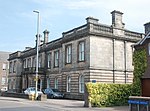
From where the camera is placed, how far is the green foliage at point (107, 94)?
2391 cm

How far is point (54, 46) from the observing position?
43.1m

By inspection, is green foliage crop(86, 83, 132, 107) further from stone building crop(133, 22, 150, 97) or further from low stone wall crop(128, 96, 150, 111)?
low stone wall crop(128, 96, 150, 111)

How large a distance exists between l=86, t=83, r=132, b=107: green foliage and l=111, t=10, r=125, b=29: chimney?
39.8 ft

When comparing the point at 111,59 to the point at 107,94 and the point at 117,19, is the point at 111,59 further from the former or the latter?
the point at 107,94

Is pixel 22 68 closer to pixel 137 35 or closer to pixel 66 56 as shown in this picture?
pixel 66 56

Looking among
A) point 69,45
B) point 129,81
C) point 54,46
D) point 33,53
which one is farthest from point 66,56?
point 33,53

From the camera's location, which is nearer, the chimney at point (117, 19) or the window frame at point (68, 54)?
the chimney at point (117, 19)

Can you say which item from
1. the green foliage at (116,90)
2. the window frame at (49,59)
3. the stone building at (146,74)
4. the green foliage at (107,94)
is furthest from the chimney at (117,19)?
the window frame at (49,59)

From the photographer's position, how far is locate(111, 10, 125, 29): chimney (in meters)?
36.2

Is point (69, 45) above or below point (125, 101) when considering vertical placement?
above

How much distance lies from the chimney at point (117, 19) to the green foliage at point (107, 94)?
39.8 feet

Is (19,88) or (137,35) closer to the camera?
(137,35)

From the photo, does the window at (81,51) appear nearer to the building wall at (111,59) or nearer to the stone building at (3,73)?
the building wall at (111,59)

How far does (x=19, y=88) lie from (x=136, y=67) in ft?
117
